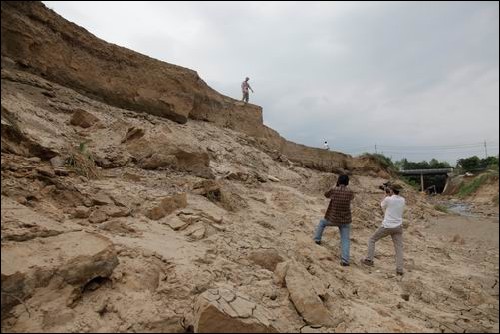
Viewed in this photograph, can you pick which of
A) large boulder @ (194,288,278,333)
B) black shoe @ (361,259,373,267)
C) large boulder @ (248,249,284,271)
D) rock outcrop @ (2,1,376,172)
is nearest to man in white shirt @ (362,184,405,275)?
black shoe @ (361,259,373,267)

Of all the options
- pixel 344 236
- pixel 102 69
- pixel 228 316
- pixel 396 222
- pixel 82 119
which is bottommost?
pixel 228 316

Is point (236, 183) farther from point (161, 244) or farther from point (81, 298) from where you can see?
point (81, 298)

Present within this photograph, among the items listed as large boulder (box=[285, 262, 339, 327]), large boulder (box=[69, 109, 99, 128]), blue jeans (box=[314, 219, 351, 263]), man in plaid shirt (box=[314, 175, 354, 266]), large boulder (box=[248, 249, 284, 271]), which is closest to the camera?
large boulder (box=[285, 262, 339, 327])

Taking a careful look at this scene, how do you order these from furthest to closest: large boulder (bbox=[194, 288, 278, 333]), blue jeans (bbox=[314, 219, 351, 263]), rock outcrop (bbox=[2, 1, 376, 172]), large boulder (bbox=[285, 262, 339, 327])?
1. rock outcrop (bbox=[2, 1, 376, 172])
2. blue jeans (bbox=[314, 219, 351, 263])
3. large boulder (bbox=[285, 262, 339, 327])
4. large boulder (bbox=[194, 288, 278, 333])

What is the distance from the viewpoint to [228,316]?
2592mm

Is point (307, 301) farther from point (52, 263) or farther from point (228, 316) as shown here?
point (52, 263)

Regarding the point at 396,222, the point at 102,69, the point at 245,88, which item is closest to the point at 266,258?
the point at 396,222

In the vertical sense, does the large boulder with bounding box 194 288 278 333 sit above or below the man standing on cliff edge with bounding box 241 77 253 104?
below

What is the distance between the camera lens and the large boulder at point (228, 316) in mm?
2561

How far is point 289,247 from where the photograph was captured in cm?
484

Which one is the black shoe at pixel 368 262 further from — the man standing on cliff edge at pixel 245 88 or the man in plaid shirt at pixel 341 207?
the man standing on cliff edge at pixel 245 88

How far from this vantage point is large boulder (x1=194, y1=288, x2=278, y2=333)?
8.40ft

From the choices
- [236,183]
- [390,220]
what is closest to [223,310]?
[390,220]

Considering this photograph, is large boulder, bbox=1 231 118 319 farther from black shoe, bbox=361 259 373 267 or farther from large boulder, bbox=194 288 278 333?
black shoe, bbox=361 259 373 267
